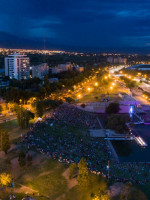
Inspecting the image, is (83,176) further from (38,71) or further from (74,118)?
(38,71)

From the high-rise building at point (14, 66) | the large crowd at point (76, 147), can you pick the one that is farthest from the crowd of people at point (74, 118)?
the high-rise building at point (14, 66)

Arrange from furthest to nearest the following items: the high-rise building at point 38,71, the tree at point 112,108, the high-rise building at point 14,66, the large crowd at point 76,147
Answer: the high-rise building at point 38,71
the high-rise building at point 14,66
the tree at point 112,108
the large crowd at point 76,147

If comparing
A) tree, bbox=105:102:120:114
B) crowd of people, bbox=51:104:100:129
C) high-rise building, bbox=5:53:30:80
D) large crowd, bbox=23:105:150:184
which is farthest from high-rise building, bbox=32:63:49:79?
large crowd, bbox=23:105:150:184

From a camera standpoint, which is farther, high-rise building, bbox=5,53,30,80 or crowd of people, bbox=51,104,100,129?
high-rise building, bbox=5,53,30,80

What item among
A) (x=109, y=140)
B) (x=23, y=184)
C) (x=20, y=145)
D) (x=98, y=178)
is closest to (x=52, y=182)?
(x=23, y=184)

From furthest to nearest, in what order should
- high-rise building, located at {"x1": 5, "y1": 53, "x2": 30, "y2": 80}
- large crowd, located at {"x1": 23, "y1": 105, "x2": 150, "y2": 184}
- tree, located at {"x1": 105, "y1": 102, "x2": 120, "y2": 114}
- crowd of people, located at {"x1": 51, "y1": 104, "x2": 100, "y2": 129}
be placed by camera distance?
high-rise building, located at {"x1": 5, "y1": 53, "x2": 30, "y2": 80}
tree, located at {"x1": 105, "y1": 102, "x2": 120, "y2": 114}
crowd of people, located at {"x1": 51, "y1": 104, "x2": 100, "y2": 129}
large crowd, located at {"x1": 23, "y1": 105, "x2": 150, "y2": 184}

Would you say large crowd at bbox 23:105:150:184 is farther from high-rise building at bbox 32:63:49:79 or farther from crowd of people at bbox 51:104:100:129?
high-rise building at bbox 32:63:49:79

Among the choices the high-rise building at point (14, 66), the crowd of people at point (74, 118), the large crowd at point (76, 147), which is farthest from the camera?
the high-rise building at point (14, 66)

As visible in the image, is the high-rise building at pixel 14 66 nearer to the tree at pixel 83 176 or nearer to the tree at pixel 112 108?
the tree at pixel 112 108

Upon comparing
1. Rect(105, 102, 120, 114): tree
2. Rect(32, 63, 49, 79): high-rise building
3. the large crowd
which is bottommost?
the large crowd
